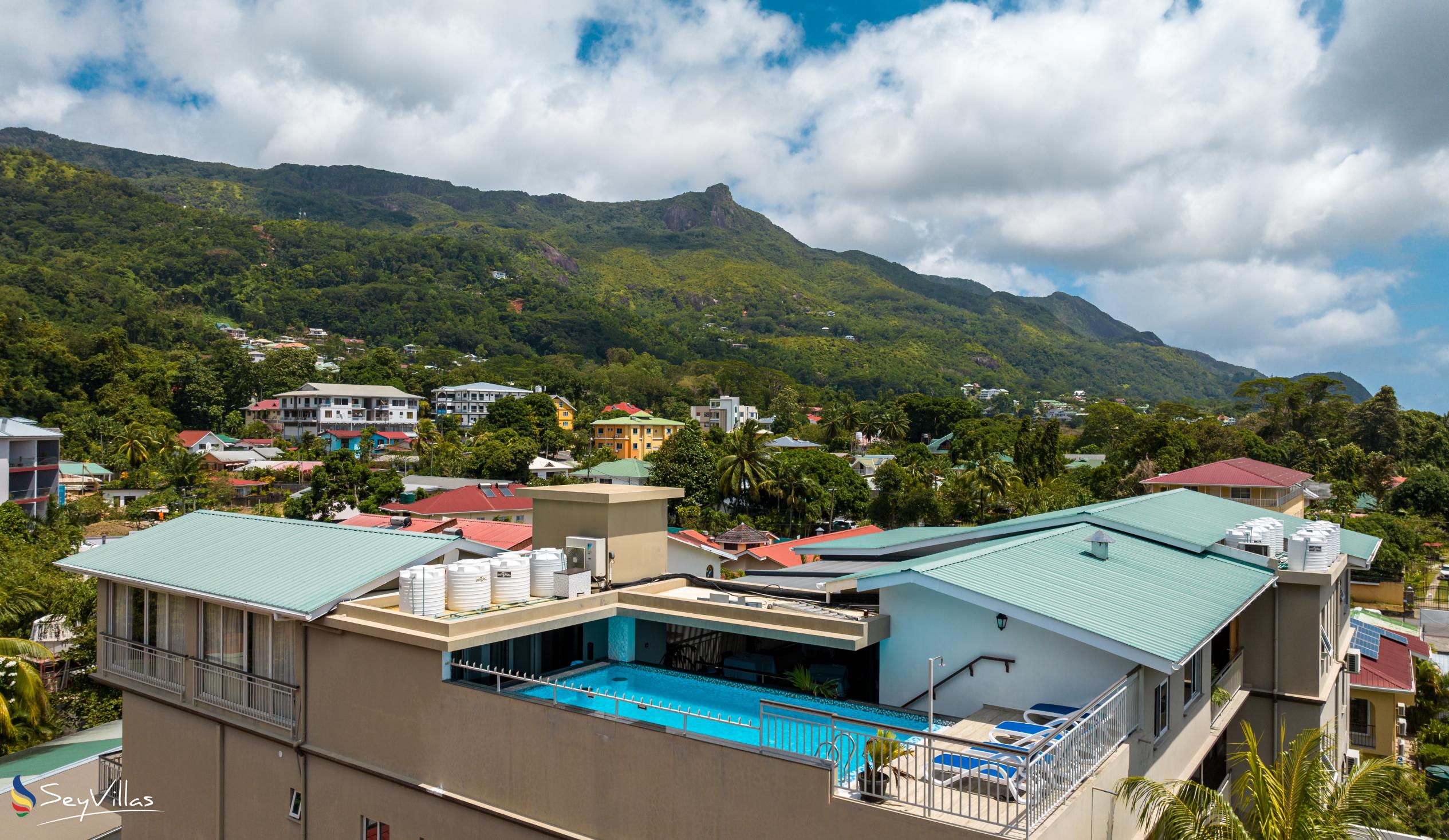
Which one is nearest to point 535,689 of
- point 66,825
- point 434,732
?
point 434,732

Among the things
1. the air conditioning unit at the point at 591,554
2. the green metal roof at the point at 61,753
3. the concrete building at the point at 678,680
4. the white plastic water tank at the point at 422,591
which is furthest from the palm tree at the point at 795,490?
the white plastic water tank at the point at 422,591

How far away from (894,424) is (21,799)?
103811 mm

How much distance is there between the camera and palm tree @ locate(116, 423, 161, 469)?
76250mm

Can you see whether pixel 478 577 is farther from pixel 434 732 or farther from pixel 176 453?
pixel 176 453

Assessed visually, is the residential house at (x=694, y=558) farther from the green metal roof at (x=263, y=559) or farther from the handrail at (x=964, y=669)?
the handrail at (x=964, y=669)

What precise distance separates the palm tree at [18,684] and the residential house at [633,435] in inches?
3183

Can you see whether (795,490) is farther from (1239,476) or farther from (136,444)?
(136,444)

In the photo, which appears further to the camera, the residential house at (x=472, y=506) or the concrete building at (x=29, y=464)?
the residential house at (x=472, y=506)

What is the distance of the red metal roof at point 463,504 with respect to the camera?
5512cm

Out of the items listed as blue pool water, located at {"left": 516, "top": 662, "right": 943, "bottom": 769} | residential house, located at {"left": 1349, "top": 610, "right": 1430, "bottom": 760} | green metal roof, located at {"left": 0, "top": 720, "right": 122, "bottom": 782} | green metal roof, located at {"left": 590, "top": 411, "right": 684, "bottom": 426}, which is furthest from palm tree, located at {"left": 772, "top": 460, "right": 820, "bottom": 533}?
blue pool water, located at {"left": 516, "top": 662, "right": 943, "bottom": 769}

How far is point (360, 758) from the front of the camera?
35.7 feet

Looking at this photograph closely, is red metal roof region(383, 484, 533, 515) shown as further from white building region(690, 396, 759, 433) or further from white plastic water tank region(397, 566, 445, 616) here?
white building region(690, 396, 759, 433)

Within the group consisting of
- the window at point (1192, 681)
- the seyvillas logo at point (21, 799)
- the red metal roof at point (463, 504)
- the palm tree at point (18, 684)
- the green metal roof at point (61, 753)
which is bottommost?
the green metal roof at point (61, 753)

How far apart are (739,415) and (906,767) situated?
123212 millimetres
